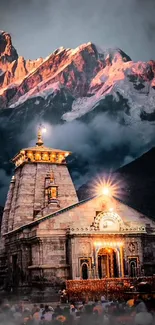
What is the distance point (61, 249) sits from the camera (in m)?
32.9

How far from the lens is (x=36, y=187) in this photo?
134 ft

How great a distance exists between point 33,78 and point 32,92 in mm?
3647

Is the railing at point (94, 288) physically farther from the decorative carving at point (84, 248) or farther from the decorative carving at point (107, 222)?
the decorative carving at point (107, 222)

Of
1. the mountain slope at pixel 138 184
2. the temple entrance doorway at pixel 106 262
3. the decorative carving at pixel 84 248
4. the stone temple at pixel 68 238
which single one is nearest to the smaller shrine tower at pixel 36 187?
the stone temple at pixel 68 238

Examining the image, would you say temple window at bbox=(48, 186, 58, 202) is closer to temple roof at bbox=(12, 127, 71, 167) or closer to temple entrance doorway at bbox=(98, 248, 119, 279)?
temple roof at bbox=(12, 127, 71, 167)

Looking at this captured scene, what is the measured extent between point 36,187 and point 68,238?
9.45 metres

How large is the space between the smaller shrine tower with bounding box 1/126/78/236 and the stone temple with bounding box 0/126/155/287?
0.10m

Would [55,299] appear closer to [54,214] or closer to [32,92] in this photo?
[54,214]

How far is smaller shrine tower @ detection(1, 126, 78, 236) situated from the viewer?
1544 inches

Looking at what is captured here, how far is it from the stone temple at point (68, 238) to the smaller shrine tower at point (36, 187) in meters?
0.10

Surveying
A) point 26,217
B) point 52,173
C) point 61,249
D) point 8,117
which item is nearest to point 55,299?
point 61,249

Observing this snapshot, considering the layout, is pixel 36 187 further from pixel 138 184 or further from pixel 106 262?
pixel 138 184

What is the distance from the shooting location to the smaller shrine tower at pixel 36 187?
129 feet

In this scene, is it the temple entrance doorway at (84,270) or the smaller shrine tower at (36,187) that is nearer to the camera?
the temple entrance doorway at (84,270)
